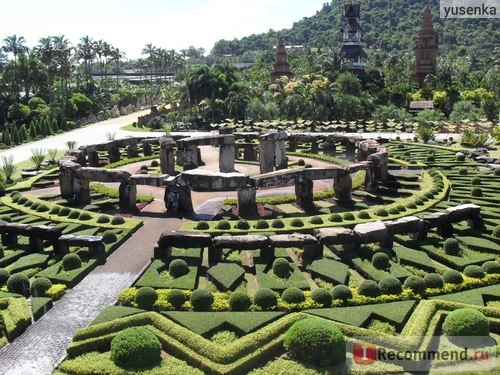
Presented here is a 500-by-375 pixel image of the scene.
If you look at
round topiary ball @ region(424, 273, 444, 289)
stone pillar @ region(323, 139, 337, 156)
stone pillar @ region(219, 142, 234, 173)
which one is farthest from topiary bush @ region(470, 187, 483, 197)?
stone pillar @ region(323, 139, 337, 156)

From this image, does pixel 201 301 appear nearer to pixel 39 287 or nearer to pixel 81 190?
pixel 39 287

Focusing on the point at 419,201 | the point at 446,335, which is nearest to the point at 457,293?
the point at 446,335

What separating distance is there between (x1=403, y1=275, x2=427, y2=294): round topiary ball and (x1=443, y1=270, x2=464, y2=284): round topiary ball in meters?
1.42

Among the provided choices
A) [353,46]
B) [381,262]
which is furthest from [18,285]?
[353,46]

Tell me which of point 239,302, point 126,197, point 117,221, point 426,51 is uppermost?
point 426,51

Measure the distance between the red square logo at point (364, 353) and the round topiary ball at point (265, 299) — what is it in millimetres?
4791

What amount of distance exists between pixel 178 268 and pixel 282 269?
18.0ft

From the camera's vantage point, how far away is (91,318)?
82.0ft

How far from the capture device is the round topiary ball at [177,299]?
999 inches

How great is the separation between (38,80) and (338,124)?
60.9 m

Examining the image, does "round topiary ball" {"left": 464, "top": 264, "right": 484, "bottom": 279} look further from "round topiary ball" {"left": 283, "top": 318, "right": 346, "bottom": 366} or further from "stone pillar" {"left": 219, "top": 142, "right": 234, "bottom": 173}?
"stone pillar" {"left": 219, "top": 142, "right": 234, "bottom": 173}

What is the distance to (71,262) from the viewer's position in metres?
30.0

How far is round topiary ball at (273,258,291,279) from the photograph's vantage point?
28.8 metres

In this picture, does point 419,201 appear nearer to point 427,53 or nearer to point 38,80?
point 38,80
